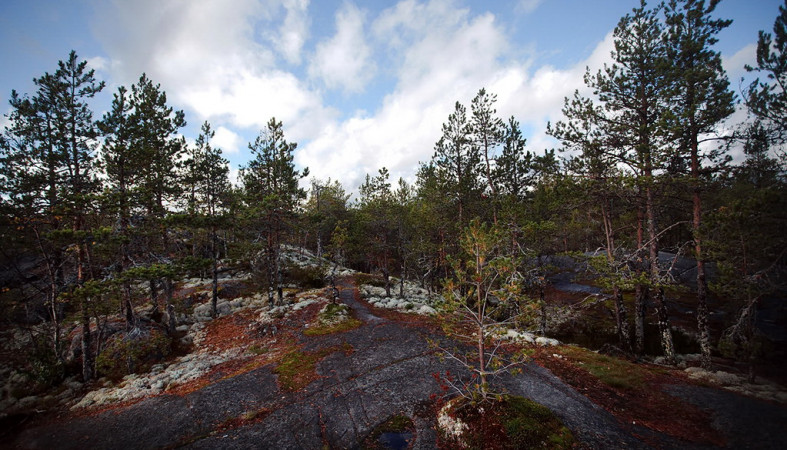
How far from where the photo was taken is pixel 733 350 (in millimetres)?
8812

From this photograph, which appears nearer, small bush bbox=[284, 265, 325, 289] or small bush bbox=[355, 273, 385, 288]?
small bush bbox=[284, 265, 325, 289]

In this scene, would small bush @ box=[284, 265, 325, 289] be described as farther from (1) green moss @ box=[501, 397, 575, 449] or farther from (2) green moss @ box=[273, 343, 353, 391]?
(1) green moss @ box=[501, 397, 575, 449]

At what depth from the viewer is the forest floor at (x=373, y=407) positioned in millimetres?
7531

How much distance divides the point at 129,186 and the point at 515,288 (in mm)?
21515

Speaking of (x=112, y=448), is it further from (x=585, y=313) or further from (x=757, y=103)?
(x=585, y=313)

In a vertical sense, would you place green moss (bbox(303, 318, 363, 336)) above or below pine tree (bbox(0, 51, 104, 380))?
below

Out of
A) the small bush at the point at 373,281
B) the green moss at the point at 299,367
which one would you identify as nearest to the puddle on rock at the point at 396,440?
the green moss at the point at 299,367

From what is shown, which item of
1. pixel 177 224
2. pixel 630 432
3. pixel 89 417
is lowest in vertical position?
pixel 89 417

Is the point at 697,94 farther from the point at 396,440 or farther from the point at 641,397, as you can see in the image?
the point at 396,440

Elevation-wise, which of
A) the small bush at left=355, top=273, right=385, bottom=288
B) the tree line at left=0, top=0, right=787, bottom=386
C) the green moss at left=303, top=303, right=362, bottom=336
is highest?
the tree line at left=0, top=0, right=787, bottom=386

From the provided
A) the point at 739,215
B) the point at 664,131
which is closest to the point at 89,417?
the point at 739,215

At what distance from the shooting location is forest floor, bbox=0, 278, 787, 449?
24.7 ft

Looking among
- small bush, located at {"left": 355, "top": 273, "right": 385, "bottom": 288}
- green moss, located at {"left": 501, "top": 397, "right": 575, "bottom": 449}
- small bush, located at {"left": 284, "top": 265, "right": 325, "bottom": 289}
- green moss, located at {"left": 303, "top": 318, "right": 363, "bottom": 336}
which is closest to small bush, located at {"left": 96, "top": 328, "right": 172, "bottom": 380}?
green moss, located at {"left": 303, "top": 318, "right": 363, "bottom": 336}

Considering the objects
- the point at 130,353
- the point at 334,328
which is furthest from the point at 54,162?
the point at 334,328
